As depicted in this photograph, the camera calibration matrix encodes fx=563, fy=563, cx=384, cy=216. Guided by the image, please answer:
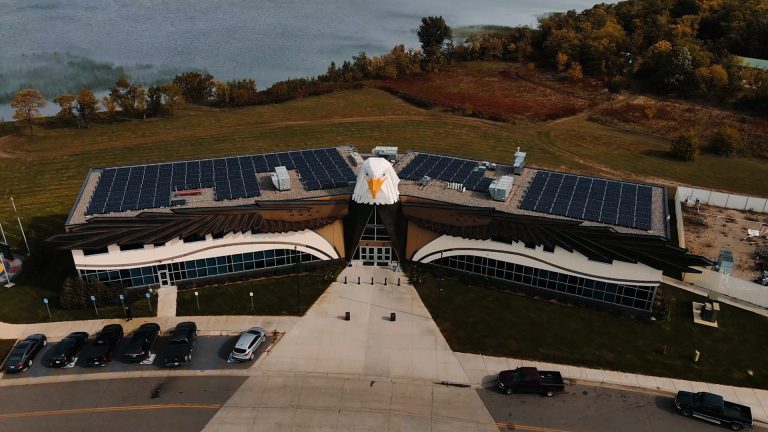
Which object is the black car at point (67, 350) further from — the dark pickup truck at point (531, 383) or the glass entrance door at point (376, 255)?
the dark pickup truck at point (531, 383)

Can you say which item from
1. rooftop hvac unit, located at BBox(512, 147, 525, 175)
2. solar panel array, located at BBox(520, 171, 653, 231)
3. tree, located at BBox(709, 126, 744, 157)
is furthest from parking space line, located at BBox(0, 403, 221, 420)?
tree, located at BBox(709, 126, 744, 157)

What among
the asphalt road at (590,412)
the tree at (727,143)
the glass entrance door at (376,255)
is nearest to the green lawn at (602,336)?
the asphalt road at (590,412)

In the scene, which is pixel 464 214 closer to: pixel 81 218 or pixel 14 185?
pixel 81 218

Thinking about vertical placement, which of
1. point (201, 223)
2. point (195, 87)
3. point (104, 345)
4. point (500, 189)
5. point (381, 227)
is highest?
point (195, 87)

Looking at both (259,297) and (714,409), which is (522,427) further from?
(259,297)

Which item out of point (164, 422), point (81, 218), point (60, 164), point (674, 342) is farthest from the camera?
point (60, 164)

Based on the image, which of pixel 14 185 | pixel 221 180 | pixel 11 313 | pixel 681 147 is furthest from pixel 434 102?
pixel 11 313

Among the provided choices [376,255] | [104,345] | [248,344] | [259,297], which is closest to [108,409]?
[104,345]
